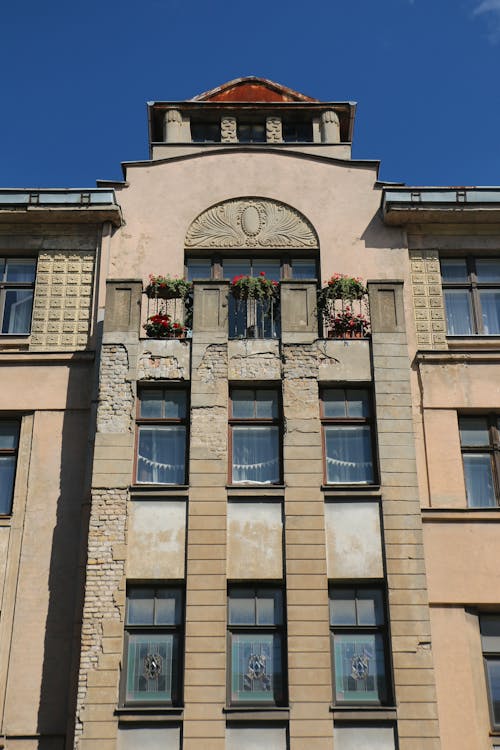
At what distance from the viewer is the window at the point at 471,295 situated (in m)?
18.5

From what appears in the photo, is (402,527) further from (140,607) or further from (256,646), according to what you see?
(140,607)

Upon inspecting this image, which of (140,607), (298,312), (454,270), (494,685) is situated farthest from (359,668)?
(454,270)

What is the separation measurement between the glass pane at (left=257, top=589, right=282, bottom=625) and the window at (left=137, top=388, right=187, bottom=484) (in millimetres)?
2373

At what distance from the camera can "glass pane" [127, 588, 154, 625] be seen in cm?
1473

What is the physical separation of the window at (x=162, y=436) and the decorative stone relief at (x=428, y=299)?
5.00 m

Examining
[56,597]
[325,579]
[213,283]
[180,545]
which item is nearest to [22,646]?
[56,597]

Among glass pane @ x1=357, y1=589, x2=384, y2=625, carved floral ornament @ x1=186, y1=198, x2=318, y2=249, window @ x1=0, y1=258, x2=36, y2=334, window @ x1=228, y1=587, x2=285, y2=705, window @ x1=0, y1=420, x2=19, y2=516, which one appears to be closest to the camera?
window @ x1=228, y1=587, x2=285, y2=705

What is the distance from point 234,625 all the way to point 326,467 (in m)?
3.14

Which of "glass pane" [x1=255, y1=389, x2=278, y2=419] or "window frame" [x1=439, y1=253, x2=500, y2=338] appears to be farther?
"window frame" [x1=439, y1=253, x2=500, y2=338]

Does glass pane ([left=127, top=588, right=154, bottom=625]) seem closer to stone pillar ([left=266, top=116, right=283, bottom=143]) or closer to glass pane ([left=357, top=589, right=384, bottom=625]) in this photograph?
glass pane ([left=357, top=589, right=384, bottom=625])

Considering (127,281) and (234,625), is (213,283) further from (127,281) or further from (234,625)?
(234,625)

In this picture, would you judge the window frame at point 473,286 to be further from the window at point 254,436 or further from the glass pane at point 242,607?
the glass pane at point 242,607


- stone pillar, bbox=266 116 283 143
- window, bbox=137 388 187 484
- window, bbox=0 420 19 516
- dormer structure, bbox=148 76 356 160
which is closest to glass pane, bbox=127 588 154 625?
window, bbox=137 388 187 484

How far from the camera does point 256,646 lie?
14.5 m
